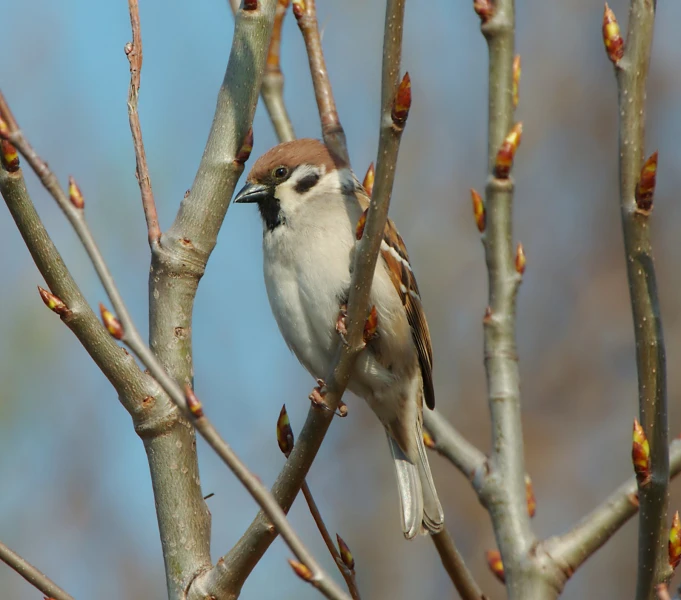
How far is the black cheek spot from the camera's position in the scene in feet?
11.1

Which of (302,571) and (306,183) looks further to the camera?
(306,183)

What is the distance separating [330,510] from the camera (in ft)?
19.3

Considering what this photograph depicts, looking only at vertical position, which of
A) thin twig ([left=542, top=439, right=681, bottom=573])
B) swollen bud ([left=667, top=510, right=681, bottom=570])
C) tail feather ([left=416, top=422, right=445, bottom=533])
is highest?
tail feather ([left=416, top=422, right=445, bottom=533])

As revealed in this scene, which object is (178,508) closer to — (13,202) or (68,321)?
(68,321)

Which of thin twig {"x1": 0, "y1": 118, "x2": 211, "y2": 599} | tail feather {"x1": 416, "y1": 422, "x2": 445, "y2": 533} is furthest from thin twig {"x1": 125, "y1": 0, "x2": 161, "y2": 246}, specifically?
tail feather {"x1": 416, "y1": 422, "x2": 445, "y2": 533}

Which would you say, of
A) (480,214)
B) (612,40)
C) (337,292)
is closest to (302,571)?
(480,214)

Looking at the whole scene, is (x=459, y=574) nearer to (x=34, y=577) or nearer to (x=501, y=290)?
(x=501, y=290)

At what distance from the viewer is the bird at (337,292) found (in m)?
3.08

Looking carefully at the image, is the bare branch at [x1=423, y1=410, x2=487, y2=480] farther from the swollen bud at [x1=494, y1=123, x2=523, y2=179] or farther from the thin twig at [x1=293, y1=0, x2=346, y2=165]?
the thin twig at [x1=293, y1=0, x2=346, y2=165]

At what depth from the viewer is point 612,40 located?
1.98 m

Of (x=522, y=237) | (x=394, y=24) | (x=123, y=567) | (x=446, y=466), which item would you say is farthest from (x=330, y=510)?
(x=394, y=24)

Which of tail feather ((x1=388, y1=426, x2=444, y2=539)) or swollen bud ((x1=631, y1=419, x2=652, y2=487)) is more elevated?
tail feather ((x1=388, y1=426, x2=444, y2=539))

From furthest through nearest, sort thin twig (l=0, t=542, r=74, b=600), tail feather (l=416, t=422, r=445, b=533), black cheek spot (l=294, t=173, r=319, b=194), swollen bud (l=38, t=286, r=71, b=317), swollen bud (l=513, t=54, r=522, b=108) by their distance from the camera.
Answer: black cheek spot (l=294, t=173, r=319, b=194), tail feather (l=416, t=422, r=445, b=533), swollen bud (l=513, t=54, r=522, b=108), swollen bud (l=38, t=286, r=71, b=317), thin twig (l=0, t=542, r=74, b=600)

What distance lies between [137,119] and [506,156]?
899 mm
